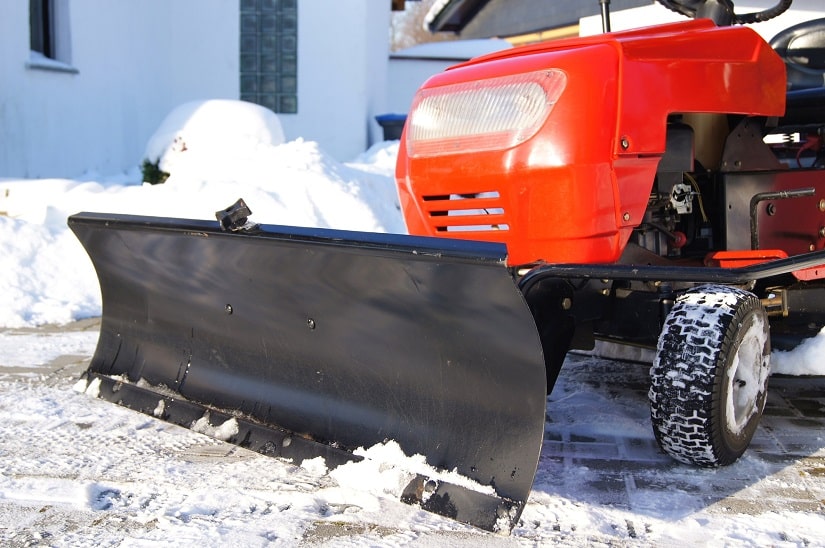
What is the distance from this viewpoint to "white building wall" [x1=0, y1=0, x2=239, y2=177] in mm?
10492

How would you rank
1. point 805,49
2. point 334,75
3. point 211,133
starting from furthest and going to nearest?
1. point 334,75
2. point 211,133
3. point 805,49

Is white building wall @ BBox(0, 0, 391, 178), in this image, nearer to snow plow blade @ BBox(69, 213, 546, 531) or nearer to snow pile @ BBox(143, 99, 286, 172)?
snow pile @ BBox(143, 99, 286, 172)

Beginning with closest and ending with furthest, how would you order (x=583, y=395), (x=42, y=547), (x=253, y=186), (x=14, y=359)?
1. (x=42, y=547)
2. (x=583, y=395)
3. (x=14, y=359)
4. (x=253, y=186)

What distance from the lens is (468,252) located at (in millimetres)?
2465

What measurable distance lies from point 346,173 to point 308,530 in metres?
5.76

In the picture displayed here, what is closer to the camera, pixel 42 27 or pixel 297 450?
pixel 297 450

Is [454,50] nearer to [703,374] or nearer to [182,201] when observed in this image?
[182,201]

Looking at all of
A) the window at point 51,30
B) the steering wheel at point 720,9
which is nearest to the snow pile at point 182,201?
the window at point 51,30

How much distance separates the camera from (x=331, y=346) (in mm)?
3061

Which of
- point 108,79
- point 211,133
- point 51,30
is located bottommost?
point 211,133

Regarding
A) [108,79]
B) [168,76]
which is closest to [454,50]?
[168,76]

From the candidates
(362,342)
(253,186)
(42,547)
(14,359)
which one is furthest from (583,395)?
(253,186)

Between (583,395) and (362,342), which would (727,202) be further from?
(362,342)

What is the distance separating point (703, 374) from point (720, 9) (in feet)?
6.05
